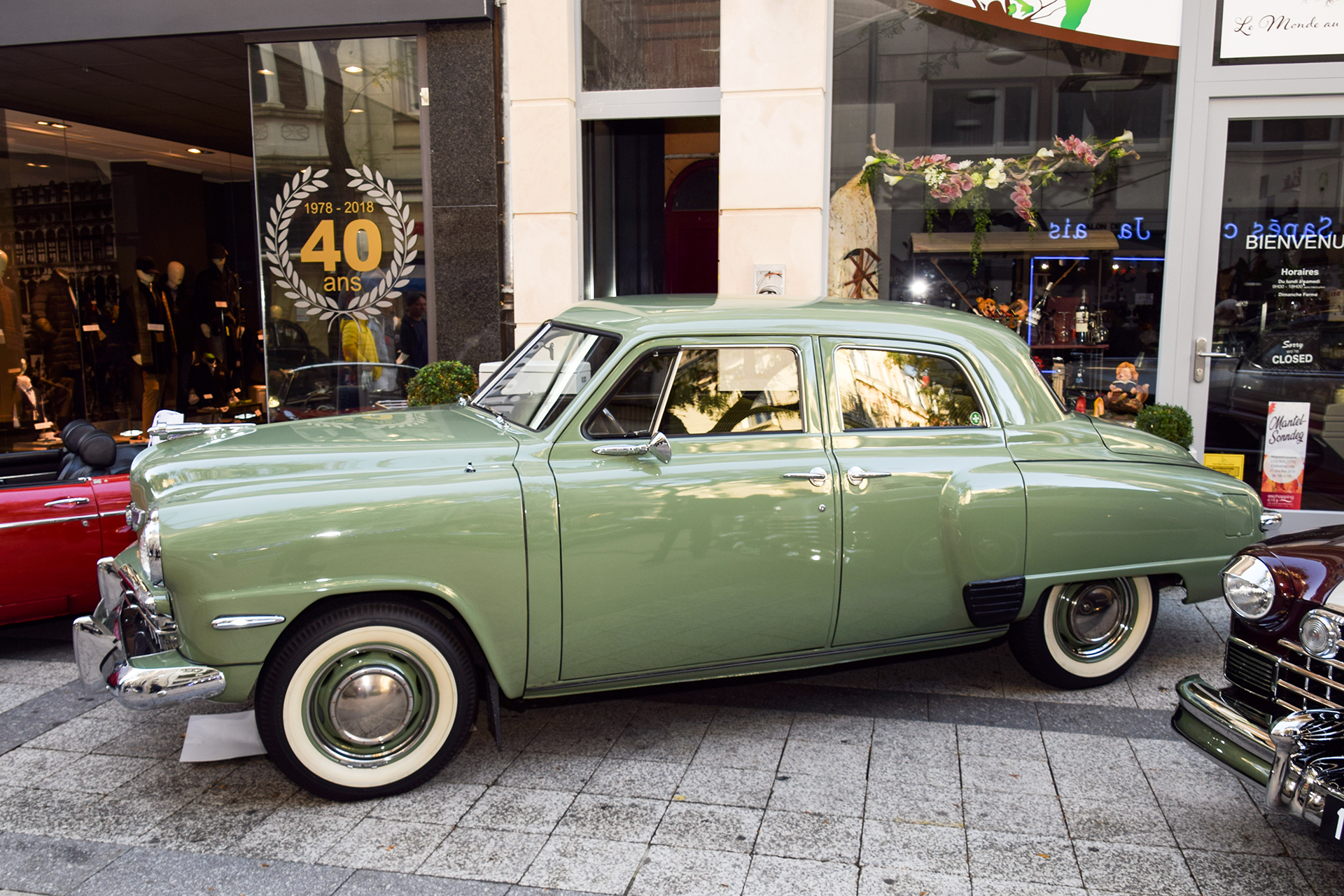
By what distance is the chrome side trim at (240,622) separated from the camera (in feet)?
10.5

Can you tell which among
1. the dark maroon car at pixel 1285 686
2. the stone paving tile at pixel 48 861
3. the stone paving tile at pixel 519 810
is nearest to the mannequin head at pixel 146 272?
the stone paving tile at pixel 48 861

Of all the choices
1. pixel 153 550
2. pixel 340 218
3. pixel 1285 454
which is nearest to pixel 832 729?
pixel 153 550

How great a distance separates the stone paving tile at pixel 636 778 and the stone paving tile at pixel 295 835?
34.7 inches

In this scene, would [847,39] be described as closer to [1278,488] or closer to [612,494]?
[1278,488]

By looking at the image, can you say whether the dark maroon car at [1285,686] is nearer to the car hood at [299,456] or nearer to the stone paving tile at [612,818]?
the stone paving tile at [612,818]

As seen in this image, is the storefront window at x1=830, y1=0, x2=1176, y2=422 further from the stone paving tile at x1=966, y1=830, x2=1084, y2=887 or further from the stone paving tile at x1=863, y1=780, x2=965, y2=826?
the stone paving tile at x1=966, y1=830, x2=1084, y2=887

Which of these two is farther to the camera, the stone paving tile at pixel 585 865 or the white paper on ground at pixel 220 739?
the white paper on ground at pixel 220 739

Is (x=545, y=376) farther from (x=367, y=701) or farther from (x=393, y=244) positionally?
(x=393, y=244)

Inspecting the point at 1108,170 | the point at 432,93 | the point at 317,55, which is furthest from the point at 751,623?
the point at 317,55

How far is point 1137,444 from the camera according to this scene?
14.6 ft

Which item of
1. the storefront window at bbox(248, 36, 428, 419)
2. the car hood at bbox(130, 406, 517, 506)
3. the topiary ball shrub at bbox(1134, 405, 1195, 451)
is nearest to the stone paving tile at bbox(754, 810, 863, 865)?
the car hood at bbox(130, 406, 517, 506)

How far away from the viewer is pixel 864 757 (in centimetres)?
383

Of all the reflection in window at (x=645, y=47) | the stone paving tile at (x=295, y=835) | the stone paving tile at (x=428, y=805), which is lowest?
the stone paving tile at (x=428, y=805)

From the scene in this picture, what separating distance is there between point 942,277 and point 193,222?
12.7 meters
